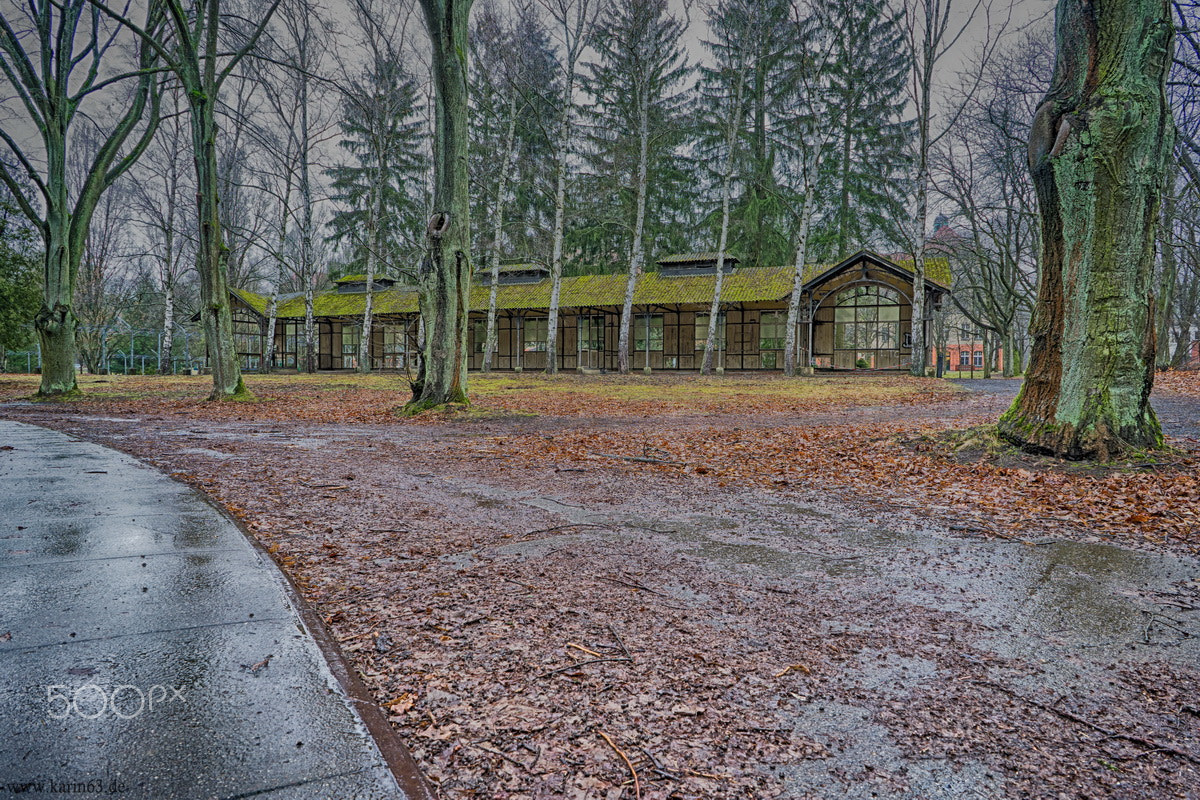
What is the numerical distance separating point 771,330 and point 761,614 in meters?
29.5

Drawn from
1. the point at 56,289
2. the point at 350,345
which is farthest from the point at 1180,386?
the point at 350,345

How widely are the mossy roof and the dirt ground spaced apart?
75.6ft

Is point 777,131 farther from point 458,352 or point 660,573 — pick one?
point 660,573

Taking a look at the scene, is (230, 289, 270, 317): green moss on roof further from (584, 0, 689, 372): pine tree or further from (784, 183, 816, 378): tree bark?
(784, 183, 816, 378): tree bark

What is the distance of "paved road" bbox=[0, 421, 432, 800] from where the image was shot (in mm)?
1241

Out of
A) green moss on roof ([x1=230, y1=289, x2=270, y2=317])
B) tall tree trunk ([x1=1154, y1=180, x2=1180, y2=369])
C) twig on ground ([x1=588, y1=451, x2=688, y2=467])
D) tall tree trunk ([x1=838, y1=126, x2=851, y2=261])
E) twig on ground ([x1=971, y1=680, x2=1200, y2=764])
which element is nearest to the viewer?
twig on ground ([x1=971, y1=680, x2=1200, y2=764])

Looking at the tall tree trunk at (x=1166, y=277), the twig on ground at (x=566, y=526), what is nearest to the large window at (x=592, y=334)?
the tall tree trunk at (x=1166, y=277)

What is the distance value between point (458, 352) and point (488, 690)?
888 centimetres

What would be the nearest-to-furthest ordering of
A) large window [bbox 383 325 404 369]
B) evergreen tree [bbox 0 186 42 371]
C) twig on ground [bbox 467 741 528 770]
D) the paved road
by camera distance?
the paved road
twig on ground [bbox 467 741 528 770]
evergreen tree [bbox 0 186 42 371]
large window [bbox 383 325 404 369]

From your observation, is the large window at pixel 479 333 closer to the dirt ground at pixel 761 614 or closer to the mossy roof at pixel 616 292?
the mossy roof at pixel 616 292

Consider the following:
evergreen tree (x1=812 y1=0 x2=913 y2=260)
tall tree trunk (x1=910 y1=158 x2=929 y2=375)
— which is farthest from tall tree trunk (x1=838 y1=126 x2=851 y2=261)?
tall tree trunk (x1=910 y1=158 x2=929 y2=375)

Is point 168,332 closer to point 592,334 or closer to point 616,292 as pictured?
point 592,334

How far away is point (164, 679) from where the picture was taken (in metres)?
1.59

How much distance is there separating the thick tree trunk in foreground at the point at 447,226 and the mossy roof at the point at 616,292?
1895cm
